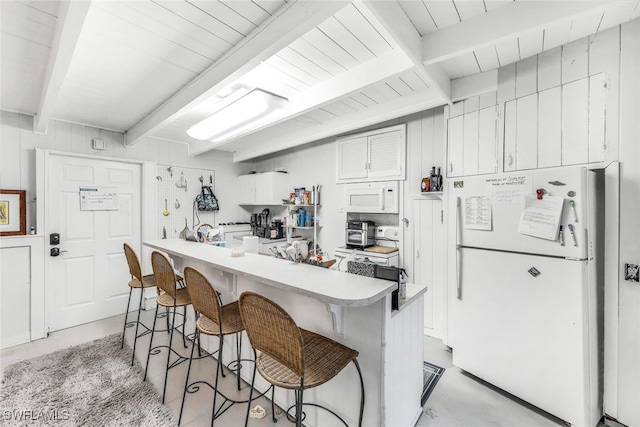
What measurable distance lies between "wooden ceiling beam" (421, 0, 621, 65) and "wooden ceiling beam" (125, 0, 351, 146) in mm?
873

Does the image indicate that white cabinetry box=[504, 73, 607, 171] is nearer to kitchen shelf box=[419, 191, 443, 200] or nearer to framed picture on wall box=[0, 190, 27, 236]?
kitchen shelf box=[419, 191, 443, 200]

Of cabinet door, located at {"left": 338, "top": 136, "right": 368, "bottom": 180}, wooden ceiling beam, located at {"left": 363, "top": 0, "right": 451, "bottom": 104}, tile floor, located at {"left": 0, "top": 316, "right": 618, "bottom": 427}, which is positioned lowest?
tile floor, located at {"left": 0, "top": 316, "right": 618, "bottom": 427}

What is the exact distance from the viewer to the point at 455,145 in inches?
105

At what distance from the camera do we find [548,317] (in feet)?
6.25

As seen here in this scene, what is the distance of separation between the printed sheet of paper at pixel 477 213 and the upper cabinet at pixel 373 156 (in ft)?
3.49

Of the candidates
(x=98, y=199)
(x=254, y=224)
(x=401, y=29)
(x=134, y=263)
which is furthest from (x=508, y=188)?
(x=98, y=199)

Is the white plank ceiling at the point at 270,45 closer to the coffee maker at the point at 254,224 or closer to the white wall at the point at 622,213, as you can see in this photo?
the white wall at the point at 622,213

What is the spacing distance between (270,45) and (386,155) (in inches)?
84.5

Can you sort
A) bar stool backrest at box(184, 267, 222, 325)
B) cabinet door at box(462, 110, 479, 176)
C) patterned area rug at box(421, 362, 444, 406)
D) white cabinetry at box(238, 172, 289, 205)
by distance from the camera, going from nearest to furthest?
bar stool backrest at box(184, 267, 222, 325)
patterned area rug at box(421, 362, 444, 406)
cabinet door at box(462, 110, 479, 176)
white cabinetry at box(238, 172, 289, 205)

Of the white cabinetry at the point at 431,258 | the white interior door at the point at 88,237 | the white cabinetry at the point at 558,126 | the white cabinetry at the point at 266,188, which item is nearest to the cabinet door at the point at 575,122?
the white cabinetry at the point at 558,126

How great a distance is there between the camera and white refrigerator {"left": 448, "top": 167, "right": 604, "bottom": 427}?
5.85 feet

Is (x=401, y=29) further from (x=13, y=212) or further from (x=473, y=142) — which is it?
(x=13, y=212)

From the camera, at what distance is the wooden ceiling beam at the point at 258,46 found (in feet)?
4.51

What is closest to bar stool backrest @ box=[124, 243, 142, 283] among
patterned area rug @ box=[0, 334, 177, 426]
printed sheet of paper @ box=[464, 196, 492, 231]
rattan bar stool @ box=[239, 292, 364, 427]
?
patterned area rug @ box=[0, 334, 177, 426]
